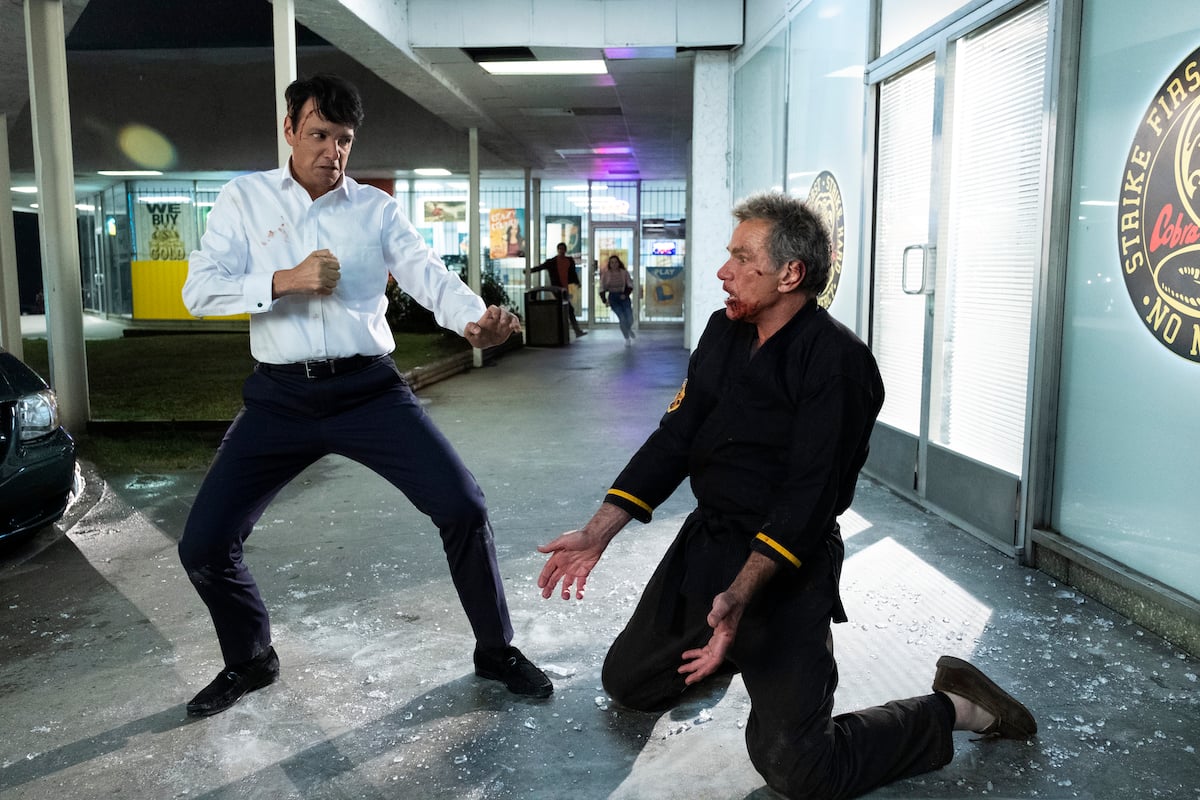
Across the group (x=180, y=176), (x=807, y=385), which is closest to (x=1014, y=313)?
(x=807, y=385)

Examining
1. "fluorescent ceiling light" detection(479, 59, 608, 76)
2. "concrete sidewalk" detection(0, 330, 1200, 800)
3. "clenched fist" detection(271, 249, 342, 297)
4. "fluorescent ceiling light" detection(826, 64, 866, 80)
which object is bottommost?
"concrete sidewalk" detection(0, 330, 1200, 800)

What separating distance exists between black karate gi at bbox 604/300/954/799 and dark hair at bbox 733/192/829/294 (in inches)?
4.2

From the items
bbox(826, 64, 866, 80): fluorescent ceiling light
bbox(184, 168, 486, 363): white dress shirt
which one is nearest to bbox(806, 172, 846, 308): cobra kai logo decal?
bbox(826, 64, 866, 80): fluorescent ceiling light

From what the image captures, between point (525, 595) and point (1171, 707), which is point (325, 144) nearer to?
point (525, 595)

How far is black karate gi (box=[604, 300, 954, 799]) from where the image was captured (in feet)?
8.14

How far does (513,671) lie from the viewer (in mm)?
3156

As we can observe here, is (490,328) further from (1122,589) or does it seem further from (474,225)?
(474,225)

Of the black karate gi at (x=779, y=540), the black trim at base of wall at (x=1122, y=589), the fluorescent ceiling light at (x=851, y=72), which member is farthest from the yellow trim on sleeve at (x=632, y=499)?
the fluorescent ceiling light at (x=851, y=72)

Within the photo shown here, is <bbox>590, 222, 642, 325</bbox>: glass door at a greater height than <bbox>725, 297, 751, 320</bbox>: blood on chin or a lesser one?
greater

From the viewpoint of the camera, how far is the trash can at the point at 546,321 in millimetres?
17422

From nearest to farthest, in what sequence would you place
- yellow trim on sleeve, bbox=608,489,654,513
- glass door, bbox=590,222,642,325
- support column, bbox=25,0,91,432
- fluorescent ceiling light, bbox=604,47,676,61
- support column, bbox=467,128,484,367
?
yellow trim on sleeve, bbox=608,489,654,513 → support column, bbox=25,0,91,432 → fluorescent ceiling light, bbox=604,47,676,61 → support column, bbox=467,128,484,367 → glass door, bbox=590,222,642,325

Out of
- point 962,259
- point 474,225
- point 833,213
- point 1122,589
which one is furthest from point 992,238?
point 474,225

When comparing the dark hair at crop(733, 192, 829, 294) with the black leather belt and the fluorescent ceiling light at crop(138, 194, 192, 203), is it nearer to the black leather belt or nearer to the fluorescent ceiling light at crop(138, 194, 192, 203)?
the black leather belt

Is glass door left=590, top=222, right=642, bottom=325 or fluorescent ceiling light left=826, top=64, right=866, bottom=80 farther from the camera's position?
glass door left=590, top=222, right=642, bottom=325
